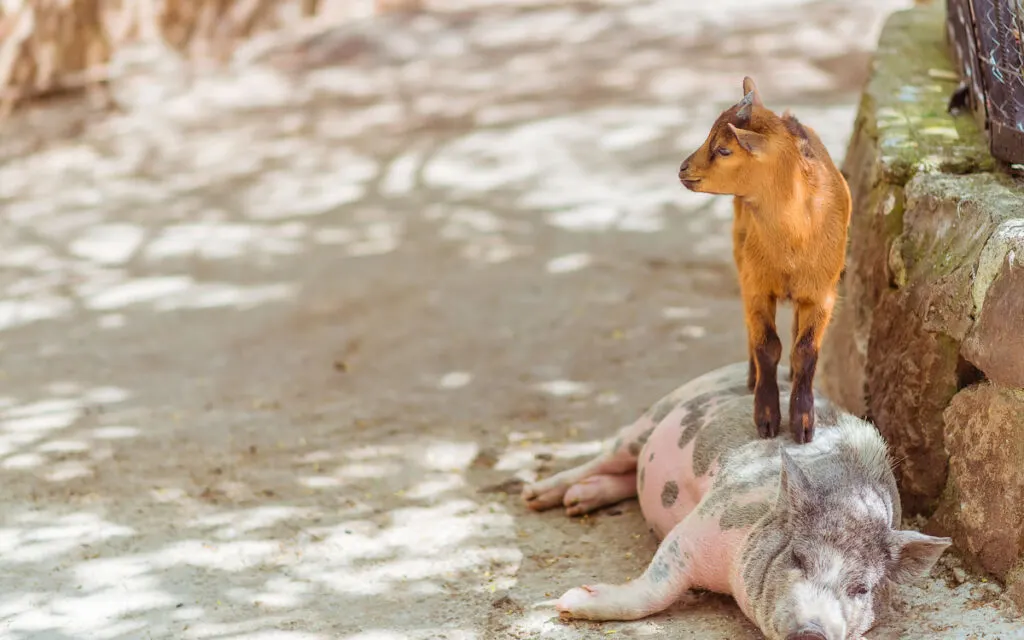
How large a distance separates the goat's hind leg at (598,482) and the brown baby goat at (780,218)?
0.87m

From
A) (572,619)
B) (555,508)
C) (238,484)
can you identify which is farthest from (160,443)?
(572,619)

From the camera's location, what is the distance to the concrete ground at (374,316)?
392 cm

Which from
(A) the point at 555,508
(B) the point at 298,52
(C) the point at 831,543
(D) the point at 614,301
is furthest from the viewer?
(B) the point at 298,52

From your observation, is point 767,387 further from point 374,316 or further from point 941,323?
point 374,316

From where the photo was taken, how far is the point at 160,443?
5.02 metres

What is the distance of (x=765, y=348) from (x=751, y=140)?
67 cm

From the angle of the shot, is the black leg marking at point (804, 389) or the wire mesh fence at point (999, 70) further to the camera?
the wire mesh fence at point (999, 70)

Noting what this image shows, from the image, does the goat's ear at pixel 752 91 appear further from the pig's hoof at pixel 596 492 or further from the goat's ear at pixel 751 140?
the pig's hoof at pixel 596 492

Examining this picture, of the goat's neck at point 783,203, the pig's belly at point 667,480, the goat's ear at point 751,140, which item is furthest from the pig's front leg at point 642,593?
the goat's ear at point 751,140

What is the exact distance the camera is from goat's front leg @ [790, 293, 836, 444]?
3494 millimetres

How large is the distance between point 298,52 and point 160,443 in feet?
20.0

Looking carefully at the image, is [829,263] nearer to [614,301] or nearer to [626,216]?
[614,301]

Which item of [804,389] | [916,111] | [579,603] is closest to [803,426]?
[804,389]

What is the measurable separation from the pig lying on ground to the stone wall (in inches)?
10.0
